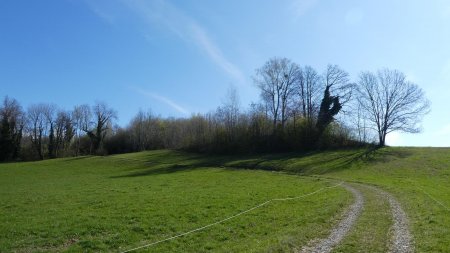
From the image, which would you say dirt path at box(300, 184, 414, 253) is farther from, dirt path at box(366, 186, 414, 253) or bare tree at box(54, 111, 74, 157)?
bare tree at box(54, 111, 74, 157)

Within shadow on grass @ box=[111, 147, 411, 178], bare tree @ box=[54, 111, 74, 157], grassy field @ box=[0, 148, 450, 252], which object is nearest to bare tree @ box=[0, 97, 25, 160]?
bare tree @ box=[54, 111, 74, 157]

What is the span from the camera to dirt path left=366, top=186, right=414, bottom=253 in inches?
505

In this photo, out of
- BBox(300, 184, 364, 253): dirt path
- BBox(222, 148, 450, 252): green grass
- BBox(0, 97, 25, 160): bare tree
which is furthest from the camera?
BBox(0, 97, 25, 160): bare tree

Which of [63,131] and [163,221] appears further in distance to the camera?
[63,131]

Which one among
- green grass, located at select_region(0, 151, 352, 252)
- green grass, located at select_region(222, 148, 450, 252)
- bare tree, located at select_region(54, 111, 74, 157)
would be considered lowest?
green grass, located at select_region(0, 151, 352, 252)

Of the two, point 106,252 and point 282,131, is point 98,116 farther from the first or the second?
point 106,252

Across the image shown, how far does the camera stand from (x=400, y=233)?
1508 centimetres

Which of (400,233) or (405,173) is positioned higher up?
(405,173)

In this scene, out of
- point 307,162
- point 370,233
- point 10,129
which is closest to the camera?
point 370,233

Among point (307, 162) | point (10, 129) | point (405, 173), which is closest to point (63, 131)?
point (10, 129)

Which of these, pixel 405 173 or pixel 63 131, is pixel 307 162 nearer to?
pixel 405 173

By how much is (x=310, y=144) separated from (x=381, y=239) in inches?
2609

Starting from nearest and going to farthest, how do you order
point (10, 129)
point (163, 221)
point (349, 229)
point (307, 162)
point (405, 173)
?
point (349, 229) → point (163, 221) → point (405, 173) → point (307, 162) → point (10, 129)

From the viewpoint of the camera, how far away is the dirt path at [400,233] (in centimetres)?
1283
